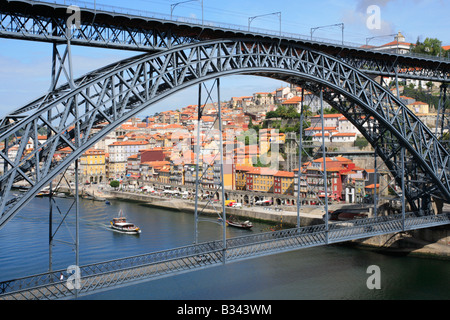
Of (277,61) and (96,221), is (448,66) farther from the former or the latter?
(96,221)

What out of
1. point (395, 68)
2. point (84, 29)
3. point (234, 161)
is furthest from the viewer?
point (234, 161)

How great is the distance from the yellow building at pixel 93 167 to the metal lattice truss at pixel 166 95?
4517 centimetres

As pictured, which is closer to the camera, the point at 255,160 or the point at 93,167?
the point at 255,160

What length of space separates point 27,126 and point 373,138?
47.5 feet

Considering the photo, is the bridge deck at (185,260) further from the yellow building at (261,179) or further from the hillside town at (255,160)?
the yellow building at (261,179)

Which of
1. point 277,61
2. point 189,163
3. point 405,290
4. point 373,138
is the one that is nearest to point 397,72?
point 373,138

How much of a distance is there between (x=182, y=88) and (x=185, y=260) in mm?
5392

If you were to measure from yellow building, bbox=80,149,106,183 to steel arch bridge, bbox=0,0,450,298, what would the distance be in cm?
4498

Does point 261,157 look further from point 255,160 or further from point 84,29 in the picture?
point 84,29

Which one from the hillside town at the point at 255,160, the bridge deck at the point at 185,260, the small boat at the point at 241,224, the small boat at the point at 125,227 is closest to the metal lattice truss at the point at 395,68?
the hillside town at the point at 255,160

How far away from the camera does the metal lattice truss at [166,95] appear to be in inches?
394

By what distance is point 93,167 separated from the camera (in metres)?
61.8

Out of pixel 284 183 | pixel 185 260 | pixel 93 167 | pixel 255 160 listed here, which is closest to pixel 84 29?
pixel 185 260

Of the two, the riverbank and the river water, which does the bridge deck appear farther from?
the river water
